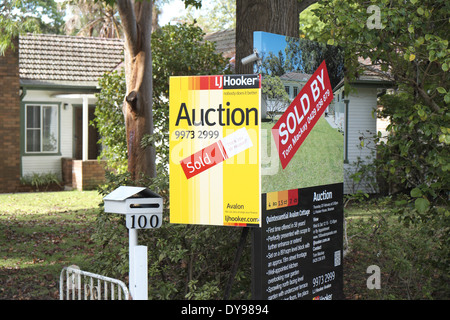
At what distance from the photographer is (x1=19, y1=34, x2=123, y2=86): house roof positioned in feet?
72.7

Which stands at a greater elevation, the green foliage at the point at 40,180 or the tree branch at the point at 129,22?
the tree branch at the point at 129,22

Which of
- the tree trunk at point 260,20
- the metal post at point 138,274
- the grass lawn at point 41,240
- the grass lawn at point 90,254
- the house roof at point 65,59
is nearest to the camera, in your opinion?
the metal post at point 138,274

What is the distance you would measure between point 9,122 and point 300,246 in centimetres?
1745

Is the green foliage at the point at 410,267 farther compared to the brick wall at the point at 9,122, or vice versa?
the brick wall at the point at 9,122

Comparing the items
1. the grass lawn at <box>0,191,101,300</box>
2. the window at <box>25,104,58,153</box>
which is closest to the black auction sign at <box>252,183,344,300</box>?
the grass lawn at <box>0,191,101,300</box>

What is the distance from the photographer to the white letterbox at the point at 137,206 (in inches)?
197

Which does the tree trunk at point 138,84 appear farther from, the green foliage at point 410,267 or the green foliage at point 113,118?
the green foliage at point 410,267

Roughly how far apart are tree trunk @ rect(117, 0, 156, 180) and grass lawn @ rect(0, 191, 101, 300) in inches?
68.4

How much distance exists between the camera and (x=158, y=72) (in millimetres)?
14211

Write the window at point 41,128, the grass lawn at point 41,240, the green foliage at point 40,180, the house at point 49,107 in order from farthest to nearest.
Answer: the window at point 41,128 < the green foliage at point 40,180 < the house at point 49,107 < the grass lawn at point 41,240

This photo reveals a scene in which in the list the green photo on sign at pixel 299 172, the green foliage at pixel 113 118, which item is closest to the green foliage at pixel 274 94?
the green photo on sign at pixel 299 172

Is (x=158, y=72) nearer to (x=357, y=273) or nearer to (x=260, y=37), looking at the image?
(x=357, y=273)

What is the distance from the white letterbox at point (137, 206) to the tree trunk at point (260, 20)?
2043 mm

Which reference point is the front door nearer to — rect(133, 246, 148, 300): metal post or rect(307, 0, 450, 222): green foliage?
rect(307, 0, 450, 222): green foliage
